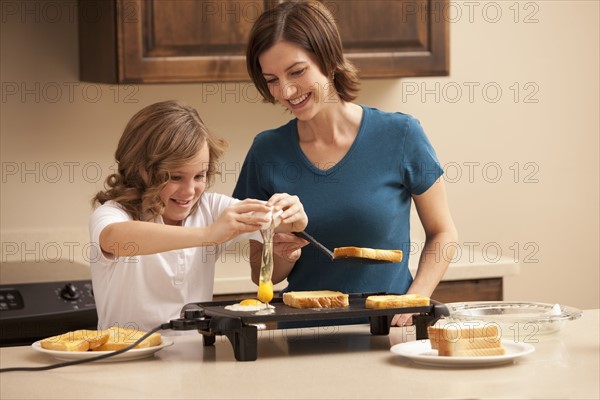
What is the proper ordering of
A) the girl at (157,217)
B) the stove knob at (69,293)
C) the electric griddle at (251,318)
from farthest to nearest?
the stove knob at (69,293) < the girl at (157,217) < the electric griddle at (251,318)

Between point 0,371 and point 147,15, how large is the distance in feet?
4.76

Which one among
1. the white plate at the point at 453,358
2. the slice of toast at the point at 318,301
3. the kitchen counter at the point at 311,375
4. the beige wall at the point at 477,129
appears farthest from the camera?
the beige wall at the point at 477,129

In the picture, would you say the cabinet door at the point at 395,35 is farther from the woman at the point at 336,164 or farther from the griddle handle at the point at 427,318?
the griddle handle at the point at 427,318

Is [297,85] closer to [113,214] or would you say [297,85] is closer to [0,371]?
Answer: [113,214]

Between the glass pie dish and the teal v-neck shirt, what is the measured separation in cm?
32

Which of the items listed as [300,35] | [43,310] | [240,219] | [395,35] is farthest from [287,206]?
[395,35]

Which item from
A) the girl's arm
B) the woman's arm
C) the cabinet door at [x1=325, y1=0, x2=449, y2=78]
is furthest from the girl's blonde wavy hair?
the cabinet door at [x1=325, y1=0, x2=449, y2=78]

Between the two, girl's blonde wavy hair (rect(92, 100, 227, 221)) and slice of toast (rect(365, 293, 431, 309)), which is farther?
girl's blonde wavy hair (rect(92, 100, 227, 221))

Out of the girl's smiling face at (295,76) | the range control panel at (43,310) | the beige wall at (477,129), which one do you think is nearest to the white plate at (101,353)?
the girl's smiling face at (295,76)

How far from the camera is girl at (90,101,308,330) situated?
2.09 metres

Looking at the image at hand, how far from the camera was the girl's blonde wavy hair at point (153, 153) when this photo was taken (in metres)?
2.15

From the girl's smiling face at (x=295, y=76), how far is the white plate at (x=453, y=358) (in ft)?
2.29

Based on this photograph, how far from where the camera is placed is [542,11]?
11.9 feet

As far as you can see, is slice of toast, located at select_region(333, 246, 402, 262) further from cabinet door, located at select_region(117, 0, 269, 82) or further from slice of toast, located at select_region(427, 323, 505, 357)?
cabinet door, located at select_region(117, 0, 269, 82)
